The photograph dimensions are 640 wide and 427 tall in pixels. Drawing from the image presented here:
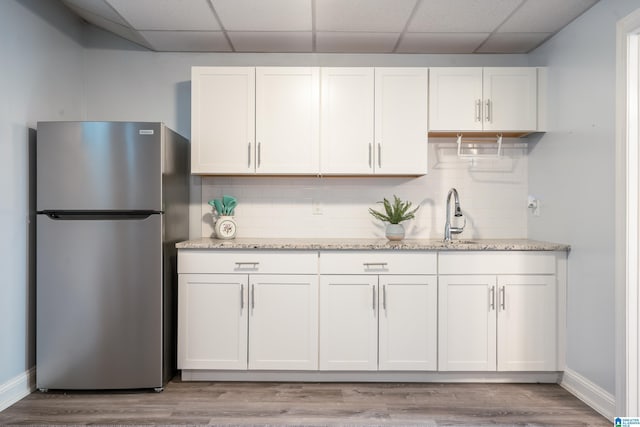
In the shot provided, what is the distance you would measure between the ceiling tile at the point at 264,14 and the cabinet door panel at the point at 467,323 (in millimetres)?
1896

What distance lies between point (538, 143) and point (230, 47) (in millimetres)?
2410

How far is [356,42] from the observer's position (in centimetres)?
Result: 302

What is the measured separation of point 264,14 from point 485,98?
5.25 ft

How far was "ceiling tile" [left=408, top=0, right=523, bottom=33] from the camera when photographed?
2.45 metres

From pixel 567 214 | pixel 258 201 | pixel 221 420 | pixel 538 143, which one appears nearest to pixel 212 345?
pixel 221 420

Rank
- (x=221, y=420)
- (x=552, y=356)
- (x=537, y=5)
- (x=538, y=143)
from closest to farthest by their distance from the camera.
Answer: (x=221, y=420)
(x=537, y=5)
(x=552, y=356)
(x=538, y=143)

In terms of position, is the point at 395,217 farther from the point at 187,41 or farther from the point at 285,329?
the point at 187,41

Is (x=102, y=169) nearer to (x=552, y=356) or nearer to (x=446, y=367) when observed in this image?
(x=446, y=367)

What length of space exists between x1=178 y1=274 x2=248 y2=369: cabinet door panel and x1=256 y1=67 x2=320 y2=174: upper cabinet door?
0.86 meters

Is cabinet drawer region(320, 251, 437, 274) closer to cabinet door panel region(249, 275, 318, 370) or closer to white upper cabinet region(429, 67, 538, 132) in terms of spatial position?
cabinet door panel region(249, 275, 318, 370)

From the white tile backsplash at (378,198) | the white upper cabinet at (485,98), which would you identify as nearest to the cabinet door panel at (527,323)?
the white tile backsplash at (378,198)

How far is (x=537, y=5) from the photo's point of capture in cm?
246

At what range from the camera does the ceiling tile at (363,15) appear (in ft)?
8.09

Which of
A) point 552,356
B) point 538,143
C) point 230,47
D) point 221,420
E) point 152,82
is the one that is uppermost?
point 230,47
